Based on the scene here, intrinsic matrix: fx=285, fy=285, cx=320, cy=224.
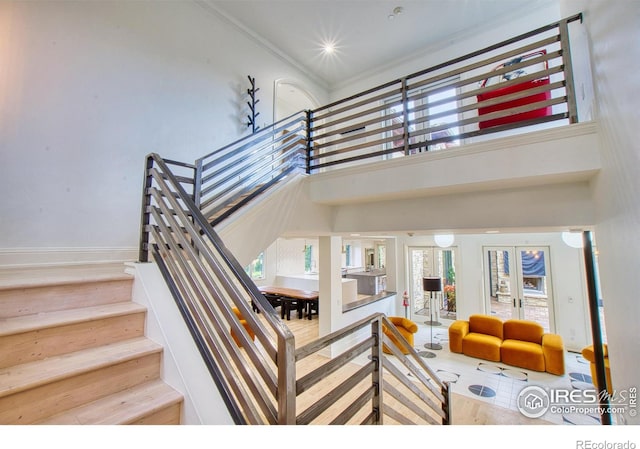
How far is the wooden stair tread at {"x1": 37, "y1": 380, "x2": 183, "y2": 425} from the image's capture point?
1.13 metres

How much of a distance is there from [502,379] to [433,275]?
3.74 metres

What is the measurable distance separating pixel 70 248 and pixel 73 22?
2.20m

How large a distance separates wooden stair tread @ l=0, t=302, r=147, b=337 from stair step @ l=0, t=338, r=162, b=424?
152 millimetres

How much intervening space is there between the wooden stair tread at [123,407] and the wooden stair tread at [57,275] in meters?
0.71

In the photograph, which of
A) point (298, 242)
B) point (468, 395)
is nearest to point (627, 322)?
point (468, 395)

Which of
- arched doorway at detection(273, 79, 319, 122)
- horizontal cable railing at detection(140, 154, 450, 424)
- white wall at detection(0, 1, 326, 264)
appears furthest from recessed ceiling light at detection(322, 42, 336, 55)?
horizontal cable railing at detection(140, 154, 450, 424)

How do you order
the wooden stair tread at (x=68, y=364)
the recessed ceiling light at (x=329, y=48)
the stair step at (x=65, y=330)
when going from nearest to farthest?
the wooden stair tread at (x=68, y=364)
the stair step at (x=65, y=330)
the recessed ceiling light at (x=329, y=48)

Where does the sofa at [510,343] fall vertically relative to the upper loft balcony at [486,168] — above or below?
below

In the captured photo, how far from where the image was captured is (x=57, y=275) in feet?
8.24

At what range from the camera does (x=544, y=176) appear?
2094 mm

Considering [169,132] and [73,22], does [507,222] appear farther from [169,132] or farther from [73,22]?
[73,22]

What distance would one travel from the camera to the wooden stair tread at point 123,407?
1.13 m

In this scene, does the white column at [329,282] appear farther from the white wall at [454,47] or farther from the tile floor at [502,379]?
the white wall at [454,47]

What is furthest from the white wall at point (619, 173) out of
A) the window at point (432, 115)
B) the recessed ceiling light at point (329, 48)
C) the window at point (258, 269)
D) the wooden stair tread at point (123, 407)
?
the window at point (258, 269)
